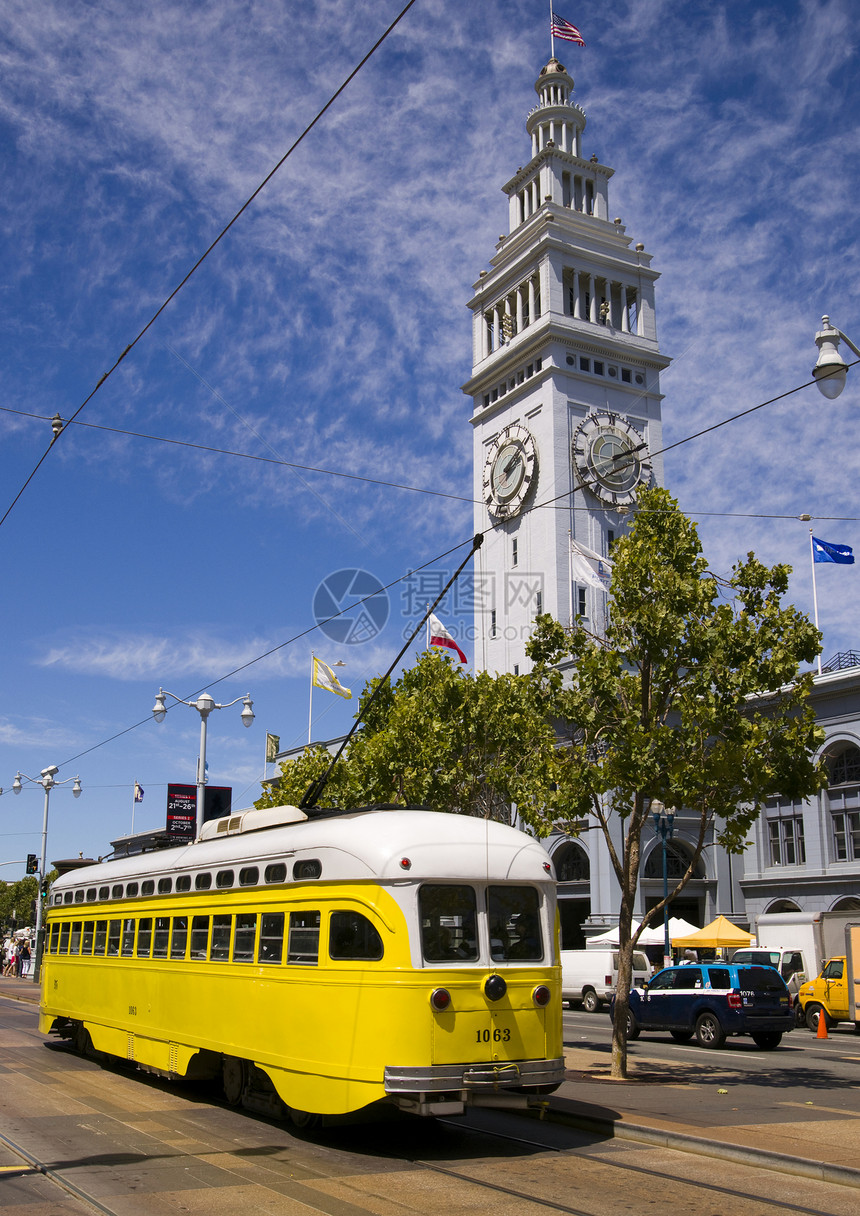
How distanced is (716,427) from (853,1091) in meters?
10.3

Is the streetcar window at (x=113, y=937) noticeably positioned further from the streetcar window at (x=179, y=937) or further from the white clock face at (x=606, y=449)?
the white clock face at (x=606, y=449)

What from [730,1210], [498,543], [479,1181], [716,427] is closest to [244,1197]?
[479,1181]

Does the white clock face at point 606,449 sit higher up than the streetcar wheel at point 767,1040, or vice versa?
the white clock face at point 606,449

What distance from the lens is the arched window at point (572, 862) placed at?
54312mm

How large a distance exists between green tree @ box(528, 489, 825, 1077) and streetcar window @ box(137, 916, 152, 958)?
6595mm

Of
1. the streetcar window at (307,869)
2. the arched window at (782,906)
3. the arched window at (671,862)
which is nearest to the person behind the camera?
the streetcar window at (307,869)

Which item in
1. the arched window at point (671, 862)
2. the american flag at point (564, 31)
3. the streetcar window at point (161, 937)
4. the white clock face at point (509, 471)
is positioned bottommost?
the streetcar window at point (161, 937)

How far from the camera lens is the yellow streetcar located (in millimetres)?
10305

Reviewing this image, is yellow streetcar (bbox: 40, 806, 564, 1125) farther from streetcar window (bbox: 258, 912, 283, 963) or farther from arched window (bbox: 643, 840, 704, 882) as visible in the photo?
arched window (bbox: 643, 840, 704, 882)

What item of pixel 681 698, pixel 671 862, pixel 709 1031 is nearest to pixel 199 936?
pixel 681 698

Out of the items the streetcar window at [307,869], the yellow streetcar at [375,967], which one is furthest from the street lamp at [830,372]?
the streetcar window at [307,869]

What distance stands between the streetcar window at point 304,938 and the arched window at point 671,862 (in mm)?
42680

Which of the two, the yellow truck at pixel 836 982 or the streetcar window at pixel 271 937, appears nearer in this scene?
the streetcar window at pixel 271 937

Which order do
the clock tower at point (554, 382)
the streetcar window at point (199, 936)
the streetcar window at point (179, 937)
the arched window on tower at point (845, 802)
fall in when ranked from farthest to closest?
the clock tower at point (554, 382) → the arched window on tower at point (845, 802) → the streetcar window at point (179, 937) → the streetcar window at point (199, 936)
